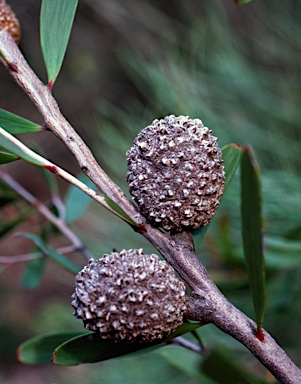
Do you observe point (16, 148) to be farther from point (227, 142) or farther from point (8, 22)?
point (227, 142)

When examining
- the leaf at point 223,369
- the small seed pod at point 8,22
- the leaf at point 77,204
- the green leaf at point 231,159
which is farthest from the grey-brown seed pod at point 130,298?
the leaf at point 77,204

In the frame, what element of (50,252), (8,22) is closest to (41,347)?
(50,252)

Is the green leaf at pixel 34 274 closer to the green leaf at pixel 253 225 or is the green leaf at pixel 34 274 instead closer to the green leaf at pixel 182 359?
the green leaf at pixel 182 359

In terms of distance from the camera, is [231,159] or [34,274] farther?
[34,274]

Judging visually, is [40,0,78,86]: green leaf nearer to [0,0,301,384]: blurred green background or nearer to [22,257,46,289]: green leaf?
[0,0,301,384]: blurred green background

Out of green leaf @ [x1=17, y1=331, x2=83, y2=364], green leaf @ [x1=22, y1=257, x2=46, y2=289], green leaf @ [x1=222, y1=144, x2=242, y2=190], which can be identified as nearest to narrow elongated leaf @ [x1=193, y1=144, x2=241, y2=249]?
green leaf @ [x1=222, y1=144, x2=242, y2=190]

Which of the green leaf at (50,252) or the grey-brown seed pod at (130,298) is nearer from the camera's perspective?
the grey-brown seed pod at (130,298)
